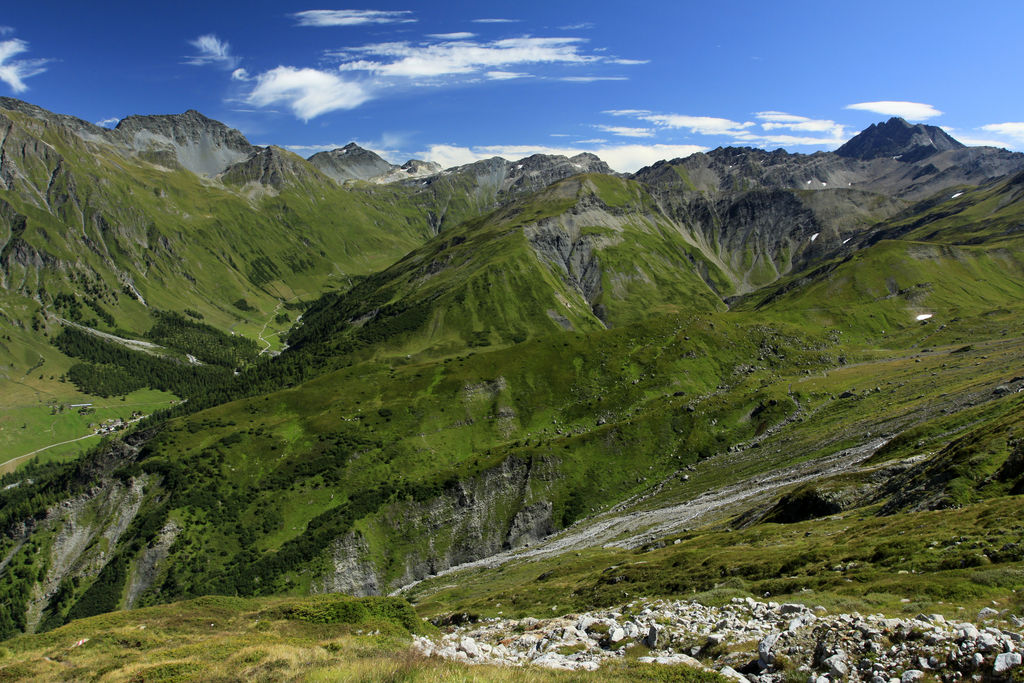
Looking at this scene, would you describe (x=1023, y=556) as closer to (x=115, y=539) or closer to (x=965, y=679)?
(x=965, y=679)

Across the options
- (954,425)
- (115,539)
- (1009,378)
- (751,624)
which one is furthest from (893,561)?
(115,539)

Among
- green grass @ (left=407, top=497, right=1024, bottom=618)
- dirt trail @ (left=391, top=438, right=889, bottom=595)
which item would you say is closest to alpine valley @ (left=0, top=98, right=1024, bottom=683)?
green grass @ (left=407, top=497, right=1024, bottom=618)

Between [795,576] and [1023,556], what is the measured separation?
12.8 metres

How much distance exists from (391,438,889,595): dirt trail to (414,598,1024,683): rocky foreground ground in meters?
53.8

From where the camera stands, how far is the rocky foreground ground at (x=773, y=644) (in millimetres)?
18406

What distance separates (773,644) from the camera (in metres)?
23.0

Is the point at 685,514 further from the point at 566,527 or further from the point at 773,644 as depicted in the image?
the point at 773,644

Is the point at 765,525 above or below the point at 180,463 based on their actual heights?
below

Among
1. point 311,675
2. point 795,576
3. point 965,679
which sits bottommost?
point 795,576

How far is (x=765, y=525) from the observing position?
61.9m

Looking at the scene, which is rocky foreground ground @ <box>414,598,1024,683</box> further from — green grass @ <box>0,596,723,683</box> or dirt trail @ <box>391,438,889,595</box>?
dirt trail @ <box>391,438,889,595</box>

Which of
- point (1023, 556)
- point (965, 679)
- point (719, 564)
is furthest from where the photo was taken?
→ point (719, 564)

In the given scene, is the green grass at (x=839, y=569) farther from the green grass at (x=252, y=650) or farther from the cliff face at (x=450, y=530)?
the cliff face at (x=450, y=530)

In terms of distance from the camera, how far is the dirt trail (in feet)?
287
